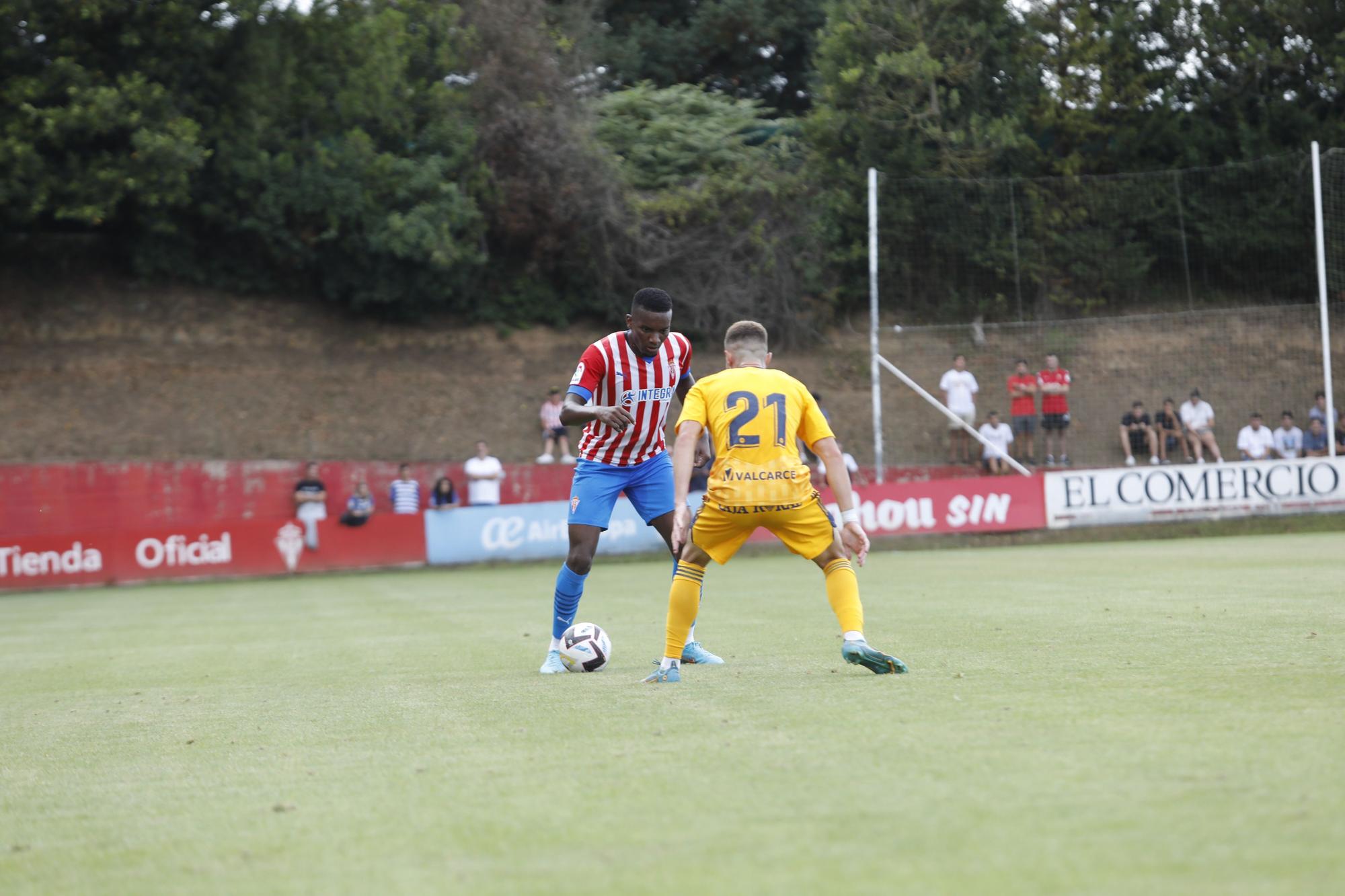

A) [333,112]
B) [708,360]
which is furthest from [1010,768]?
[333,112]

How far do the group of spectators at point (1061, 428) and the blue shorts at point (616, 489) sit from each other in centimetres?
1732

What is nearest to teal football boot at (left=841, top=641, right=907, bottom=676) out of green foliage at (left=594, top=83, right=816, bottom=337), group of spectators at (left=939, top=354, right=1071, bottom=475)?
group of spectators at (left=939, top=354, right=1071, bottom=475)

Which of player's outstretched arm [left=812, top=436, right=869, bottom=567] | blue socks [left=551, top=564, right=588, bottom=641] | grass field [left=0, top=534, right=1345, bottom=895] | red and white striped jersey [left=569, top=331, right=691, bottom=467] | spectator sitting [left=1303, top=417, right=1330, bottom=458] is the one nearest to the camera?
grass field [left=0, top=534, right=1345, bottom=895]

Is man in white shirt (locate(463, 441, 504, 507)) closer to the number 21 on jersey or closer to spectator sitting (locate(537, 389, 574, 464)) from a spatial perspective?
spectator sitting (locate(537, 389, 574, 464))

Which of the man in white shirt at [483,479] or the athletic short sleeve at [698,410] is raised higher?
the athletic short sleeve at [698,410]

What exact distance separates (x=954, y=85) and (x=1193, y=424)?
11143 millimetres

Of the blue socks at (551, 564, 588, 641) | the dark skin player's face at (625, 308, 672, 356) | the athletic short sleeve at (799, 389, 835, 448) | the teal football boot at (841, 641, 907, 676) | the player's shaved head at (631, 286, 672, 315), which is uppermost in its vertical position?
the player's shaved head at (631, 286, 672, 315)

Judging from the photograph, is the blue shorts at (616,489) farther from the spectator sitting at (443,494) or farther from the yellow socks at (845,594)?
the spectator sitting at (443,494)

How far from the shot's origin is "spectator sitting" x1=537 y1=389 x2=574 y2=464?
28.2 meters

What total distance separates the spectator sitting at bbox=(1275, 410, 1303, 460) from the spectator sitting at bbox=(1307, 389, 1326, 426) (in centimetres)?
41

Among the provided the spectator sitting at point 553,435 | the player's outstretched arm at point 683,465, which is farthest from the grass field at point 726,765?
the spectator sitting at point 553,435

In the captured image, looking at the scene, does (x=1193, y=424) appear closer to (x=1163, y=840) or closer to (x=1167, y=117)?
(x=1167, y=117)

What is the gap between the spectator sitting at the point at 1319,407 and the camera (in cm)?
2469

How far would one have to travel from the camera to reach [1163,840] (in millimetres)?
3439
